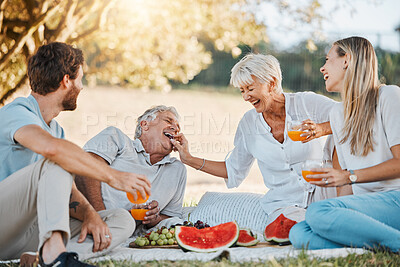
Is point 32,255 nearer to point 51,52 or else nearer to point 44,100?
point 44,100

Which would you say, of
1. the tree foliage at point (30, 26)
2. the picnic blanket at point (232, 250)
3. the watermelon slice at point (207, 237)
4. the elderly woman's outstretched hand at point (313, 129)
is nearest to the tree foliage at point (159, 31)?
the tree foliage at point (30, 26)

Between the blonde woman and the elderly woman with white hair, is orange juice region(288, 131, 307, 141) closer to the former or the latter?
the blonde woman

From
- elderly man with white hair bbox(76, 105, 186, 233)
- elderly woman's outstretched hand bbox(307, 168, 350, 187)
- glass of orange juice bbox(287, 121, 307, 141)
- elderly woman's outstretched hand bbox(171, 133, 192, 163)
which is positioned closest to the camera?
elderly woman's outstretched hand bbox(307, 168, 350, 187)

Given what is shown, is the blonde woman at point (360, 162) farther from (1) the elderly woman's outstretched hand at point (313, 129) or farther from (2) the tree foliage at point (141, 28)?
(2) the tree foliage at point (141, 28)

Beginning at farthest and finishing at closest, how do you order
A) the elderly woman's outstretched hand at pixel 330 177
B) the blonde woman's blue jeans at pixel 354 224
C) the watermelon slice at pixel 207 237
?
the watermelon slice at pixel 207 237
the elderly woman's outstretched hand at pixel 330 177
the blonde woman's blue jeans at pixel 354 224

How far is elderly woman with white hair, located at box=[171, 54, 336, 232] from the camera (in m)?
4.27


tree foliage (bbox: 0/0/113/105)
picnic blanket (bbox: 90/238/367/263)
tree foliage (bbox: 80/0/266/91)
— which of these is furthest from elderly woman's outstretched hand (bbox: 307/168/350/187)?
tree foliage (bbox: 80/0/266/91)

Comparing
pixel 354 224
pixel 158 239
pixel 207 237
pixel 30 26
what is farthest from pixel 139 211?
pixel 30 26

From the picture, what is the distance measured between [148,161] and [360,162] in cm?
183

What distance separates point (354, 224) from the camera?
10.3 feet

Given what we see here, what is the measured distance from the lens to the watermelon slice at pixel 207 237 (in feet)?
11.3

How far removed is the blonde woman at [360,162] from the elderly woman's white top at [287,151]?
535mm

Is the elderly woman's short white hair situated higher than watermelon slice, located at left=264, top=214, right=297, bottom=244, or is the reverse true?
the elderly woman's short white hair

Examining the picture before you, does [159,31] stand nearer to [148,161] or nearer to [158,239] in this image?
[148,161]
